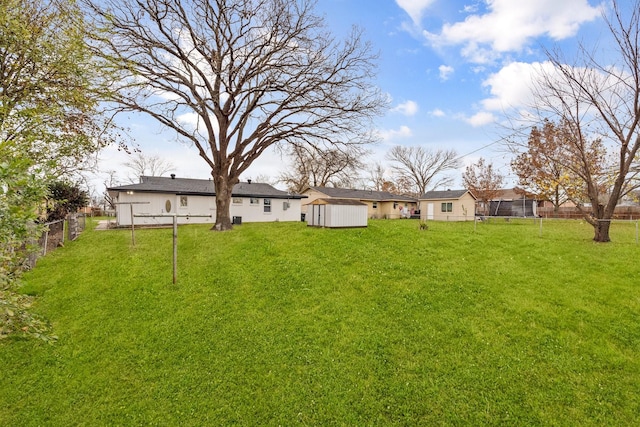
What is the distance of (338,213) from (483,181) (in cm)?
2696

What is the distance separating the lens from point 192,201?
19188 mm

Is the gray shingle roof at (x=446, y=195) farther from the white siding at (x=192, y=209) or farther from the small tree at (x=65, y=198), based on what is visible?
the small tree at (x=65, y=198)

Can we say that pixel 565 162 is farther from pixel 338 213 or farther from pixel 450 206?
pixel 450 206

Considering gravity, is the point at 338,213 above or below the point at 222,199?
below

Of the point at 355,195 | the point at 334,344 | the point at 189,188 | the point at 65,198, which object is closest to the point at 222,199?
the point at 189,188

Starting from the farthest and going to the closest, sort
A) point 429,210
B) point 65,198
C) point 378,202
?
point 378,202 < point 429,210 < point 65,198

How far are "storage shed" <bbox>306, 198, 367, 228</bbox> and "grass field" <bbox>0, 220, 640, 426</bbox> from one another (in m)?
4.98

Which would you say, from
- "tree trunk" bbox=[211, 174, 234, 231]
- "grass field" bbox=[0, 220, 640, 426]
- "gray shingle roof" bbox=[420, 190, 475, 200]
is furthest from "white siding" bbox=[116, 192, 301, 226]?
"gray shingle roof" bbox=[420, 190, 475, 200]

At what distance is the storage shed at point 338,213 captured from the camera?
13.9 m

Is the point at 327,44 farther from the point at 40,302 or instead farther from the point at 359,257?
the point at 40,302

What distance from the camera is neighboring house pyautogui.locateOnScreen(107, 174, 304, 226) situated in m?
17.4

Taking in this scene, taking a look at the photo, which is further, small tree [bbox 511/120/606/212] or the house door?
the house door

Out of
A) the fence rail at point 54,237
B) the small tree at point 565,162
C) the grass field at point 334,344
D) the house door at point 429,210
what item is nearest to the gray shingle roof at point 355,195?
the house door at point 429,210

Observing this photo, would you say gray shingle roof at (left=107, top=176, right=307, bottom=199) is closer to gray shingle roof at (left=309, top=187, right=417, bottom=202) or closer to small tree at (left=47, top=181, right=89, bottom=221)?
small tree at (left=47, top=181, right=89, bottom=221)
